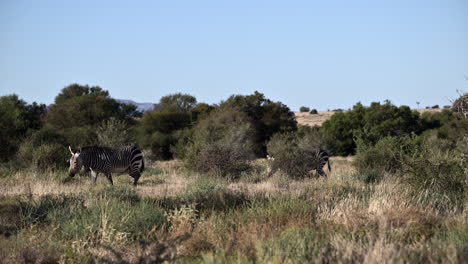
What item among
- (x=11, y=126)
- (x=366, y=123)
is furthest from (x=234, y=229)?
(x=366, y=123)

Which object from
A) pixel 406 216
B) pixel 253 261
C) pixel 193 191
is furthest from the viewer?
pixel 193 191

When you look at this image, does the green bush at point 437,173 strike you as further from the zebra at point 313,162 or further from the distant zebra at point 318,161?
the distant zebra at point 318,161

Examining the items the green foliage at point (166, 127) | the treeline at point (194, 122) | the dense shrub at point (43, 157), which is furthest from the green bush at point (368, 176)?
the green foliage at point (166, 127)

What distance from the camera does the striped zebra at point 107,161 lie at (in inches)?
709

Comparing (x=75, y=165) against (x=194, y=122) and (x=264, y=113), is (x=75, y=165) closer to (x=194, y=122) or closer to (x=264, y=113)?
(x=194, y=122)

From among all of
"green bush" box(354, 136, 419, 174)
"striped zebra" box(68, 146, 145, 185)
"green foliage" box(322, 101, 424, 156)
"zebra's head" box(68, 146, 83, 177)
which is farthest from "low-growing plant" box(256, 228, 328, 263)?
"green foliage" box(322, 101, 424, 156)

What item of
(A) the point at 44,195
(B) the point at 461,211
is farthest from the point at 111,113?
(B) the point at 461,211

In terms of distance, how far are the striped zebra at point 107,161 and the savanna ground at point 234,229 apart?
492 cm

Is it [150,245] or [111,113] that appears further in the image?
[111,113]

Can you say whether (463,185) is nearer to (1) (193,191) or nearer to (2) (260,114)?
(1) (193,191)

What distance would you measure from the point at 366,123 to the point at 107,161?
128ft

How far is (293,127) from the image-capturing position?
5316 centimetres

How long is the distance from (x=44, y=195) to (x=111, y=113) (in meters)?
42.4

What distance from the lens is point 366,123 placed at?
53281mm
